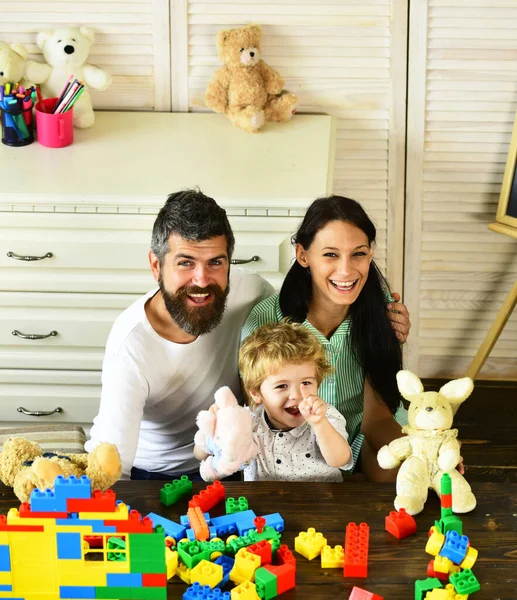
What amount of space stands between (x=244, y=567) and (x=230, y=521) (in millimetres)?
134

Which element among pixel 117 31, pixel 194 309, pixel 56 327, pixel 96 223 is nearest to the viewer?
pixel 194 309

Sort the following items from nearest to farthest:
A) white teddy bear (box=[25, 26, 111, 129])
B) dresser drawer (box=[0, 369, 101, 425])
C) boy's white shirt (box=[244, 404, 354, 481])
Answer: boy's white shirt (box=[244, 404, 354, 481]) → dresser drawer (box=[0, 369, 101, 425]) → white teddy bear (box=[25, 26, 111, 129])

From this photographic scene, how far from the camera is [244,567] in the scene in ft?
4.61

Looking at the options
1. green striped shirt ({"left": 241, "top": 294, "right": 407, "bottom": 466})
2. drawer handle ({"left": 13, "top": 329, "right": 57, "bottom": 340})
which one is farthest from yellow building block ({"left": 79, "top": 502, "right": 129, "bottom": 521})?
drawer handle ({"left": 13, "top": 329, "right": 57, "bottom": 340})

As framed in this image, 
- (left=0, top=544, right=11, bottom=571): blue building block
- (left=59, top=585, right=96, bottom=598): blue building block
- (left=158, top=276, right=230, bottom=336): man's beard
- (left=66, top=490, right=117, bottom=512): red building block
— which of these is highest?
(left=158, top=276, right=230, bottom=336): man's beard

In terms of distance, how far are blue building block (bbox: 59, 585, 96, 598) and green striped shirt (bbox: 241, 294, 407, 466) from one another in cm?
91

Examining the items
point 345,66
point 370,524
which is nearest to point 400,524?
point 370,524

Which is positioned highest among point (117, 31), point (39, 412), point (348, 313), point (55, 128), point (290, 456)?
point (117, 31)

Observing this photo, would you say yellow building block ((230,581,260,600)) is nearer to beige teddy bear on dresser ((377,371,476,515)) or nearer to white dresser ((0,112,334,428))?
beige teddy bear on dresser ((377,371,476,515))

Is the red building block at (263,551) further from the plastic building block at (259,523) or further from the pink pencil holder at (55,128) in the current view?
the pink pencil holder at (55,128)

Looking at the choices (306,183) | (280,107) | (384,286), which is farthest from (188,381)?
(280,107)

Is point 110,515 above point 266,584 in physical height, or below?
above

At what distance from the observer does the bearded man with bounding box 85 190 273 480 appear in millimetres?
1947

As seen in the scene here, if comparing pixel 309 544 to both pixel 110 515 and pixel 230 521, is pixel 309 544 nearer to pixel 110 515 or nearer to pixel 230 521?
pixel 230 521
